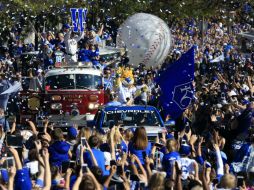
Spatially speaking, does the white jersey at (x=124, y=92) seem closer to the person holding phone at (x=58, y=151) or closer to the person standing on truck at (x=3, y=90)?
the person standing on truck at (x=3, y=90)

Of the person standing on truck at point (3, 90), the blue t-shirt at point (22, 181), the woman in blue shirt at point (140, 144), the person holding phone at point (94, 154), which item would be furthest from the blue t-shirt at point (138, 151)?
the person standing on truck at point (3, 90)

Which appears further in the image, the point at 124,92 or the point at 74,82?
the point at 124,92

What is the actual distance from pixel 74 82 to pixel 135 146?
35.7ft

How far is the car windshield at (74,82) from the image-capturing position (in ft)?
84.1

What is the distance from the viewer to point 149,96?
28.9 metres

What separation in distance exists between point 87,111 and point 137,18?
889 cm

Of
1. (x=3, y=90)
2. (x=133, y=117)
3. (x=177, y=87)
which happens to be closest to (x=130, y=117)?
(x=133, y=117)

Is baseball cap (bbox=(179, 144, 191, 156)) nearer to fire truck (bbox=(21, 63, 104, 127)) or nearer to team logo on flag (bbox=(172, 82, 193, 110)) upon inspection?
team logo on flag (bbox=(172, 82, 193, 110))

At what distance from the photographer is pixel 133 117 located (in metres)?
20.5

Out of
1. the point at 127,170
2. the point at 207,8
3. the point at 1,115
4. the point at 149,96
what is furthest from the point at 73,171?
the point at 207,8

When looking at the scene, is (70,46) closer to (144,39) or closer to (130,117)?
(144,39)

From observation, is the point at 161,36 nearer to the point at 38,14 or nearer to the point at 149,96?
the point at 149,96

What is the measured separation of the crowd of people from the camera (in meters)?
12.0

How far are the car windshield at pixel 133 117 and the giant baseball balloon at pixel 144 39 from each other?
1214 cm
